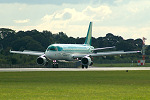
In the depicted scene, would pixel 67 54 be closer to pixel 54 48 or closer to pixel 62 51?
pixel 62 51

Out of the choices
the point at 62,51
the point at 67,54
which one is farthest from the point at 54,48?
the point at 67,54

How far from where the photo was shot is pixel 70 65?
107 metres

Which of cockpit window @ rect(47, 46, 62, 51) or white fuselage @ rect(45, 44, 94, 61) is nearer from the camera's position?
white fuselage @ rect(45, 44, 94, 61)

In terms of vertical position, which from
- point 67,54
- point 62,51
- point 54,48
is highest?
point 54,48

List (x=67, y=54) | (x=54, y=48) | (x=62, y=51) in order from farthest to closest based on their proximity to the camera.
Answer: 1. (x=67, y=54)
2. (x=62, y=51)
3. (x=54, y=48)

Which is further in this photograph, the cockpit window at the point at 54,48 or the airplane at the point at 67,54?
the cockpit window at the point at 54,48

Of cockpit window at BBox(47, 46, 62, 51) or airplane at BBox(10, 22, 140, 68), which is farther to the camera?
cockpit window at BBox(47, 46, 62, 51)

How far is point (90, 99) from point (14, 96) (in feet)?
16.0

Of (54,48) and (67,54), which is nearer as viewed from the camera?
(54,48)

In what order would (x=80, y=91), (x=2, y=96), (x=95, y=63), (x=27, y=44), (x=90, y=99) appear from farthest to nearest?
(x=27, y=44) → (x=95, y=63) → (x=80, y=91) → (x=2, y=96) → (x=90, y=99)

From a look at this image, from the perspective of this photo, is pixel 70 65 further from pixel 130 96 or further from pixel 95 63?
pixel 130 96

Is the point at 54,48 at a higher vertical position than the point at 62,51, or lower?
higher

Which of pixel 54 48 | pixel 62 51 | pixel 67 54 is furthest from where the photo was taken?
pixel 67 54

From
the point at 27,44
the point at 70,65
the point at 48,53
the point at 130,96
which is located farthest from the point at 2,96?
the point at 27,44
